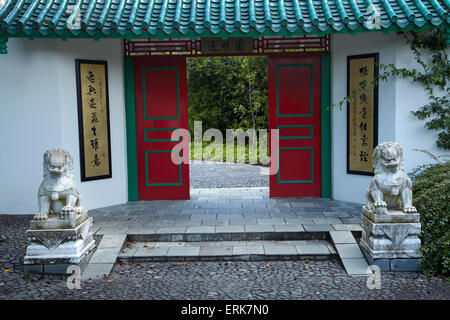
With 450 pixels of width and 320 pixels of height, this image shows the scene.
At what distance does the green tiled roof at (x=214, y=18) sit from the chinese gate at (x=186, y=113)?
46.0 inches

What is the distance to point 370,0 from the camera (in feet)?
21.6

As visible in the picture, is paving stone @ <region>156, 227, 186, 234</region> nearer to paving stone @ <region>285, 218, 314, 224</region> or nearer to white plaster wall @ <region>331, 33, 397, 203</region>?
paving stone @ <region>285, 218, 314, 224</region>

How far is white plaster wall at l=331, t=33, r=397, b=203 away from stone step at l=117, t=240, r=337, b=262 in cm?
210

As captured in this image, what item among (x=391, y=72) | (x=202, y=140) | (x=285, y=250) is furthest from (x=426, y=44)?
(x=202, y=140)

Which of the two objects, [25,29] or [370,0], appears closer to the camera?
[25,29]

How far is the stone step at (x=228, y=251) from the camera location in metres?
5.38

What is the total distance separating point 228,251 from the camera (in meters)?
5.51

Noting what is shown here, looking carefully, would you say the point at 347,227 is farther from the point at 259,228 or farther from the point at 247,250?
the point at 247,250

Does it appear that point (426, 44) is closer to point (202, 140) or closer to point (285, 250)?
point (285, 250)

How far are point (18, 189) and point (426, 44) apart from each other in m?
6.87

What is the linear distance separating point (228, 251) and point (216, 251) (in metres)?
0.15

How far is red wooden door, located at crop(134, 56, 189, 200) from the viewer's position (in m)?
7.92

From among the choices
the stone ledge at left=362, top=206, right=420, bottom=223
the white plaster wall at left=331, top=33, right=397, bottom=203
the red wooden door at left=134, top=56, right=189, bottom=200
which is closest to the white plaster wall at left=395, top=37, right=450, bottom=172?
the white plaster wall at left=331, top=33, right=397, bottom=203

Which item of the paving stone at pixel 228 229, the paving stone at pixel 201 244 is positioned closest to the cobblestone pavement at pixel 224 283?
the paving stone at pixel 201 244
